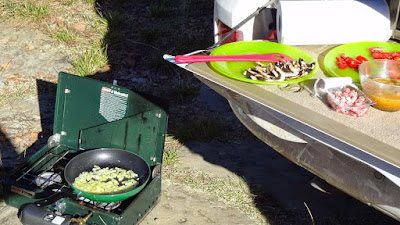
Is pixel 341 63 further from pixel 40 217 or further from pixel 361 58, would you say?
pixel 40 217

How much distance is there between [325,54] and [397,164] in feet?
3.72

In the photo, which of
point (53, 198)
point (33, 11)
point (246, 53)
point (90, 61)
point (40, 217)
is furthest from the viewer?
point (33, 11)

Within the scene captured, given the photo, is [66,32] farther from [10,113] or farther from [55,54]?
[10,113]

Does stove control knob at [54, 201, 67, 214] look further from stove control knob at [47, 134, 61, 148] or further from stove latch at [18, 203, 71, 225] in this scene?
stove control knob at [47, 134, 61, 148]

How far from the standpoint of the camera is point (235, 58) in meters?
3.11

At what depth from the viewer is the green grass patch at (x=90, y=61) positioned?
18.7ft

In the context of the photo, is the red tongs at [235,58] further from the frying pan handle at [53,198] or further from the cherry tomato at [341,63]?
the frying pan handle at [53,198]

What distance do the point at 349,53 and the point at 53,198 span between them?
2056 mm

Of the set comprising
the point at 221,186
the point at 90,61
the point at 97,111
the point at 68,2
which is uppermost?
the point at 68,2

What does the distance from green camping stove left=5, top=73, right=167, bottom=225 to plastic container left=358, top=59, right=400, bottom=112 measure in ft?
4.95

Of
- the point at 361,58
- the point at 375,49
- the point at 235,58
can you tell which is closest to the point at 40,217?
the point at 235,58

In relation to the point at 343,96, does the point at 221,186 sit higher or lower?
lower

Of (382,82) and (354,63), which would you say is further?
(354,63)

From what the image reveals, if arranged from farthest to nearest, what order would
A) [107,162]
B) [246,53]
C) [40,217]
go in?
1. [107,162]
2. [40,217]
3. [246,53]
